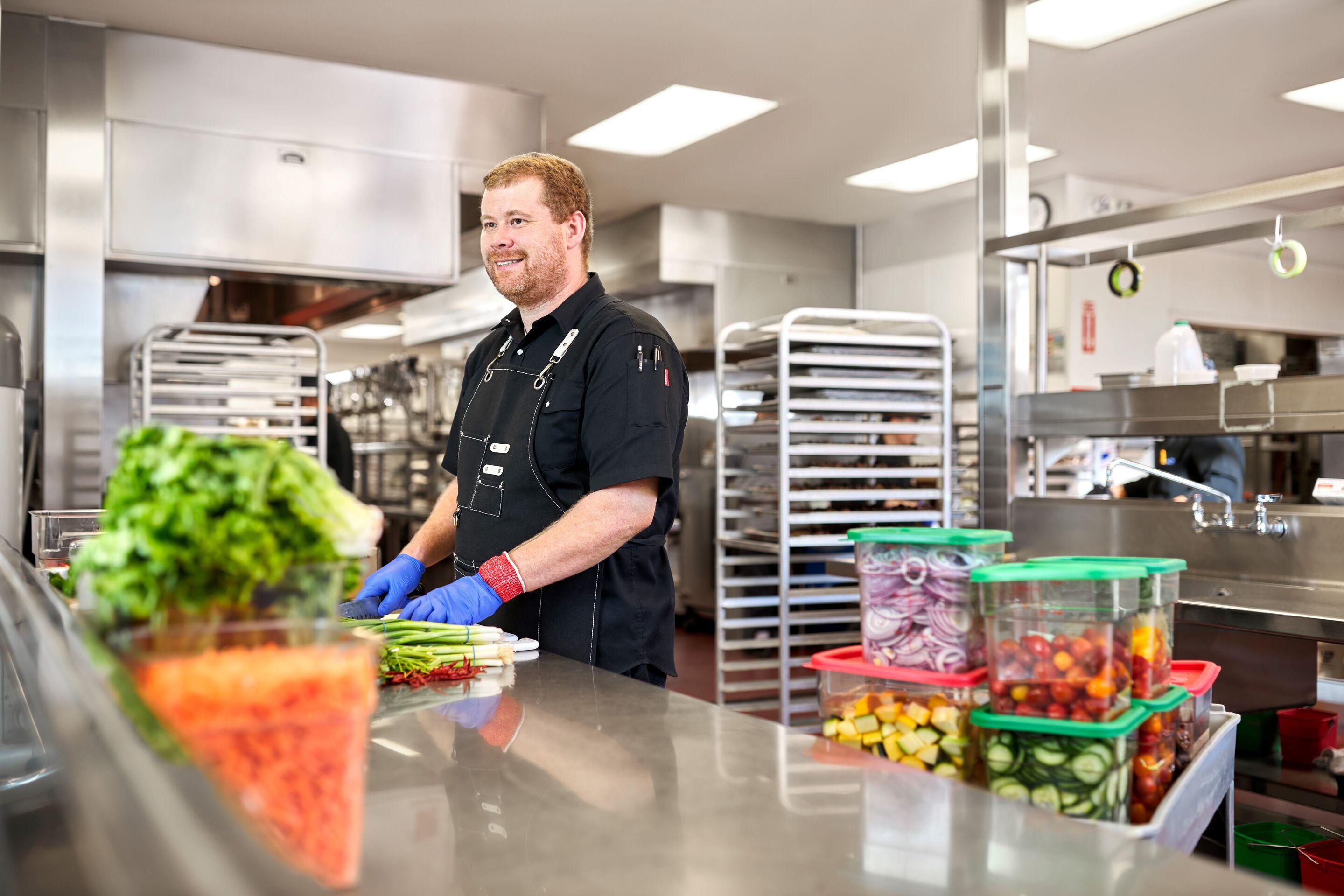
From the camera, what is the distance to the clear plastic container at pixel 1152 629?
1.35 meters

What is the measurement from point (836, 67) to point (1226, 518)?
9.16 feet

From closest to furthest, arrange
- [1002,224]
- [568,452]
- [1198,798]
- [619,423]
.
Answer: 1. [1198,798]
2. [619,423]
3. [568,452]
4. [1002,224]

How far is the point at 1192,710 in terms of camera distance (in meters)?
1.53

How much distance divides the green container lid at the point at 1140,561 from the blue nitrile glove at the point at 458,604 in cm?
94

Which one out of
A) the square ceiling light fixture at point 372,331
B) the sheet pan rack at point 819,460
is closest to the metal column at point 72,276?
the sheet pan rack at point 819,460

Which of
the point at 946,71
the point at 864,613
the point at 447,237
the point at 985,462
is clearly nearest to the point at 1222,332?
the point at 946,71

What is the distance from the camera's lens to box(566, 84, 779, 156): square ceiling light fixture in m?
5.71

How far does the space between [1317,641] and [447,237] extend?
12.5 ft

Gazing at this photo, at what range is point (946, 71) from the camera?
527cm

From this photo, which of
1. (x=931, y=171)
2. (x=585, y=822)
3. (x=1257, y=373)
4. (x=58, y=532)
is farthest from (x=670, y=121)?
(x=585, y=822)

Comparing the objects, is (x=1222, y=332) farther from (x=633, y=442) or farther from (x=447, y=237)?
(x=633, y=442)

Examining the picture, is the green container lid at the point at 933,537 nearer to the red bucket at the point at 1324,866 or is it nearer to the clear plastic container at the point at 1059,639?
the clear plastic container at the point at 1059,639

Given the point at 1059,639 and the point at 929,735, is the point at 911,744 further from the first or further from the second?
the point at 1059,639

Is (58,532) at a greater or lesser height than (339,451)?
lesser
